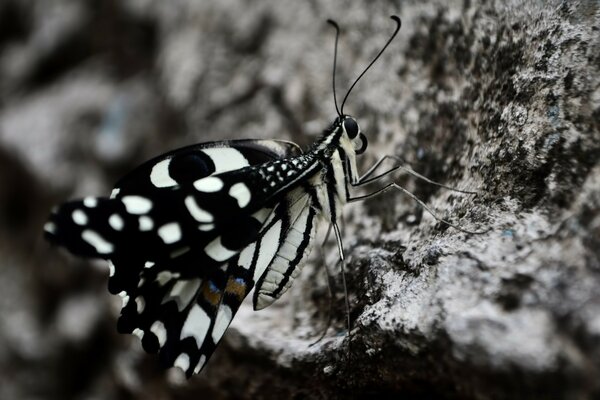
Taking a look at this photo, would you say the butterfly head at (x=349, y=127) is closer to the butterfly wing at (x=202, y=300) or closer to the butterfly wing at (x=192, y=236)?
the butterfly wing at (x=192, y=236)

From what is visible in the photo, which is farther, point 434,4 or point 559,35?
point 434,4

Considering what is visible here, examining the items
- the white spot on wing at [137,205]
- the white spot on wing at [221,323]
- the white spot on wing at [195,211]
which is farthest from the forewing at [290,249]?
the white spot on wing at [137,205]

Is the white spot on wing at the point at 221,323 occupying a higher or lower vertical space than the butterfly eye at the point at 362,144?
lower

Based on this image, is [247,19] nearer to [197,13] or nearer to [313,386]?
[197,13]

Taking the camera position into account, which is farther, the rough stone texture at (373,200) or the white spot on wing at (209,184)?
the white spot on wing at (209,184)

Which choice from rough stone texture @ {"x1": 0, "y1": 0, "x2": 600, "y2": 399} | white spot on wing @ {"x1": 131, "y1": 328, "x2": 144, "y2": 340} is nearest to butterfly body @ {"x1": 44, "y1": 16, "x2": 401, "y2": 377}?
white spot on wing @ {"x1": 131, "y1": 328, "x2": 144, "y2": 340}

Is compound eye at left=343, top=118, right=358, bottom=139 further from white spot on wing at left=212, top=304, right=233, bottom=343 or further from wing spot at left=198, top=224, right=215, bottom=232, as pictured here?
white spot on wing at left=212, top=304, right=233, bottom=343

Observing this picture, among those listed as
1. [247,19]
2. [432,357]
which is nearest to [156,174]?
[432,357]
